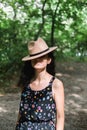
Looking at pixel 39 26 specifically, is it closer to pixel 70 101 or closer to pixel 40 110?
pixel 70 101

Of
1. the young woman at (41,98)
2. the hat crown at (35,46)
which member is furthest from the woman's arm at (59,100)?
the hat crown at (35,46)

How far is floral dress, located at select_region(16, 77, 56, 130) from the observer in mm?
3082

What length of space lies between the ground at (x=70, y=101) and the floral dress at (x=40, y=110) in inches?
161

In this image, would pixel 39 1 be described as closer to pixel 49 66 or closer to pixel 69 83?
pixel 69 83

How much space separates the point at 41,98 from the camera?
3.10 metres

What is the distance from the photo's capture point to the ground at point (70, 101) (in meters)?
7.48

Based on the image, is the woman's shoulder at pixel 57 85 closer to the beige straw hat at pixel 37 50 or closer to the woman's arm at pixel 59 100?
the woman's arm at pixel 59 100

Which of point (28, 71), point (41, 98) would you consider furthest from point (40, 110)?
point (28, 71)

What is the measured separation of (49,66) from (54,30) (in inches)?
380

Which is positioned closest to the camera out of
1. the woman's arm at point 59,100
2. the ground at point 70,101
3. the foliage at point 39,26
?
the woman's arm at point 59,100

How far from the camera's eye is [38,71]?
3117 millimetres

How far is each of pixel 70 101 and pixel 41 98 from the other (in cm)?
620

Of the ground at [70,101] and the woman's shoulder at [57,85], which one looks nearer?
the woman's shoulder at [57,85]

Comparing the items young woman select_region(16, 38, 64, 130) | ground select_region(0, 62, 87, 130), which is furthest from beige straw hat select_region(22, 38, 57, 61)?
ground select_region(0, 62, 87, 130)
